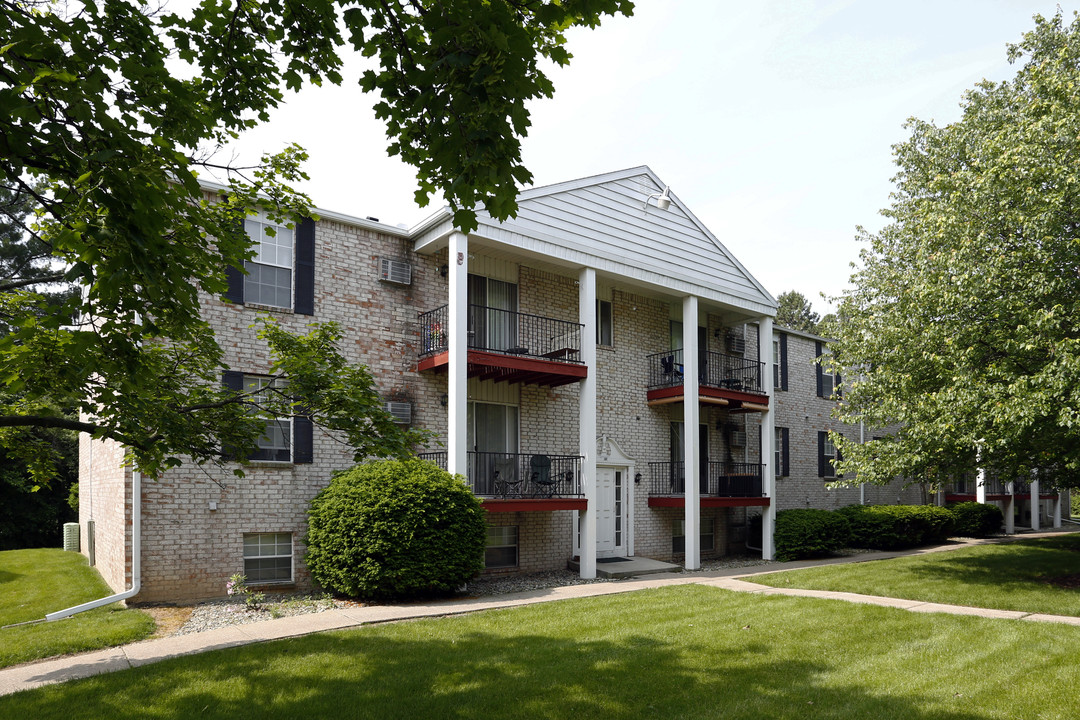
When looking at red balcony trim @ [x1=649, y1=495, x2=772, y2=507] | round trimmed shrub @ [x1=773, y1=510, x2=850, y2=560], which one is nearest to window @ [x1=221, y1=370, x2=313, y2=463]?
red balcony trim @ [x1=649, y1=495, x2=772, y2=507]

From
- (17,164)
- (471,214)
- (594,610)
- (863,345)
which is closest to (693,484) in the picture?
(863,345)

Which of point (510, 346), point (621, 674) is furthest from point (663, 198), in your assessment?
point (621, 674)

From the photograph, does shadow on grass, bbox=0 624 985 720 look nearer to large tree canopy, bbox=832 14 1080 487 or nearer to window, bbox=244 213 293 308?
large tree canopy, bbox=832 14 1080 487

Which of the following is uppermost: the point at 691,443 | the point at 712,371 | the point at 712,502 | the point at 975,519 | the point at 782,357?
the point at 782,357

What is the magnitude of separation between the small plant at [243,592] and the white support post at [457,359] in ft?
11.6

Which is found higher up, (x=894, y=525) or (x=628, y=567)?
(x=628, y=567)

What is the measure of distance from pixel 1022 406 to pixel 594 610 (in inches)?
262

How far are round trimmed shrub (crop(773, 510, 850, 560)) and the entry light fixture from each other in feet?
27.5

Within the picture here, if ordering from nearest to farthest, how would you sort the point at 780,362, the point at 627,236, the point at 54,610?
the point at 54,610 → the point at 627,236 → the point at 780,362

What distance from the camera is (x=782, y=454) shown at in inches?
859

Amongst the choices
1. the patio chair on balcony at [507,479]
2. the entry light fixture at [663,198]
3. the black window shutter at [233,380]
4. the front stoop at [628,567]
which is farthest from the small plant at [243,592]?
the entry light fixture at [663,198]

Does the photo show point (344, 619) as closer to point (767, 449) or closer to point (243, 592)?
point (243, 592)

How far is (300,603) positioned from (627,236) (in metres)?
10.2

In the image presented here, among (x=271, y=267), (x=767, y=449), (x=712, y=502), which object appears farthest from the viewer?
(x=767, y=449)
